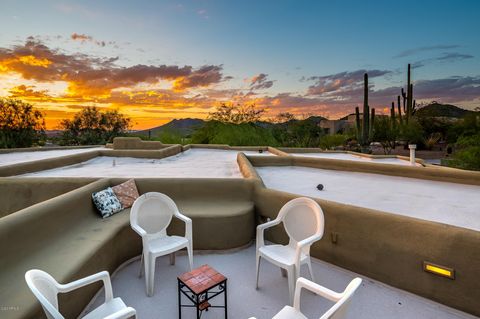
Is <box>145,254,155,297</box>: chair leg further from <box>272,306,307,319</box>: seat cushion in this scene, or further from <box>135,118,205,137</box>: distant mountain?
<box>135,118,205,137</box>: distant mountain

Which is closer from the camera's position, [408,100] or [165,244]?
[165,244]

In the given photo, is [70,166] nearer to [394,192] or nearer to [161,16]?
[161,16]

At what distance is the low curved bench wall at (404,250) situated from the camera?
2.11 m

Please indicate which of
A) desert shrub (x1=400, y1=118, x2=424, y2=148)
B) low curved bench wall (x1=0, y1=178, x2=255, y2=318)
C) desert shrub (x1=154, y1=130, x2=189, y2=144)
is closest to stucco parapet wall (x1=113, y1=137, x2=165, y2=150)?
low curved bench wall (x1=0, y1=178, x2=255, y2=318)

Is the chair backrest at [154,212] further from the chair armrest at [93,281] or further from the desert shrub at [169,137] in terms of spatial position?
the desert shrub at [169,137]

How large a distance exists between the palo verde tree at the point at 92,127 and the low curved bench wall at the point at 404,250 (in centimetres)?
2407

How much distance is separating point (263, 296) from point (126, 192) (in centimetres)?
245

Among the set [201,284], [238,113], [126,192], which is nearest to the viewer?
[201,284]

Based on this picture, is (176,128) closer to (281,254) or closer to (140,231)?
(140,231)

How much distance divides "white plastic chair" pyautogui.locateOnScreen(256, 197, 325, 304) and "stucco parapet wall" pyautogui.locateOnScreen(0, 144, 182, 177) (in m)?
5.83

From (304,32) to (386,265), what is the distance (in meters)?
12.4

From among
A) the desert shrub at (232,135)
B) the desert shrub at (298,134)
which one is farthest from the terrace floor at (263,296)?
the desert shrub at (298,134)

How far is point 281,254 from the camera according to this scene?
250cm

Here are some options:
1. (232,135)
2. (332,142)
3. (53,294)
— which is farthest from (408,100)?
(53,294)
